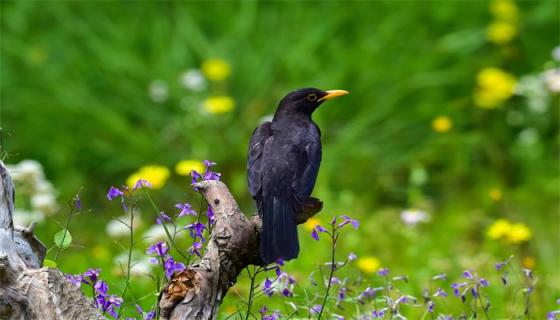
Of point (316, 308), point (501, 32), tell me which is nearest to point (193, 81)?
point (501, 32)

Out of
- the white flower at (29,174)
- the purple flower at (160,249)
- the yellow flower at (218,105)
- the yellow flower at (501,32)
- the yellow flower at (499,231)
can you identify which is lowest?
the purple flower at (160,249)

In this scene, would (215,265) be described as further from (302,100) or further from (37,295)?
(302,100)

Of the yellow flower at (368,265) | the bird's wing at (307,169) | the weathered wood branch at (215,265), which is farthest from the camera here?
the yellow flower at (368,265)

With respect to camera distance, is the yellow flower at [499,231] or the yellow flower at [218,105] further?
the yellow flower at [218,105]

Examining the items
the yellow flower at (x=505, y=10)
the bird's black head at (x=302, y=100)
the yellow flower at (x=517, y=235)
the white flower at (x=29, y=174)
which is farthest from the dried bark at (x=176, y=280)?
the yellow flower at (x=505, y=10)

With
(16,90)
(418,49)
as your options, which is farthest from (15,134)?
(418,49)

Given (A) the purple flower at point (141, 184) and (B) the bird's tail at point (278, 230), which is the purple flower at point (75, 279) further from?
(B) the bird's tail at point (278, 230)

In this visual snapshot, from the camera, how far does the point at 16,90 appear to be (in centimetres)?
675

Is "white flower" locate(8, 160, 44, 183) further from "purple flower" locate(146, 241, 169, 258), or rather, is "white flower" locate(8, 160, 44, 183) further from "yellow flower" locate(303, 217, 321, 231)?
"purple flower" locate(146, 241, 169, 258)

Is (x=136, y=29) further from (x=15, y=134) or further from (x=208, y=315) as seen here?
(x=208, y=315)

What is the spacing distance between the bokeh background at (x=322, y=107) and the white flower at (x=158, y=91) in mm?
18

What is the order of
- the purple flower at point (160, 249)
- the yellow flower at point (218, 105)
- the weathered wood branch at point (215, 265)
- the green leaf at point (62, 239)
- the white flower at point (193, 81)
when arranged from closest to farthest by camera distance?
the weathered wood branch at point (215, 265) → the purple flower at point (160, 249) → the green leaf at point (62, 239) → the yellow flower at point (218, 105) → the white flower at point (193, 81)

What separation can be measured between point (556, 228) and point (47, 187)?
9.08ft

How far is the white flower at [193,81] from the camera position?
6.50 metres
